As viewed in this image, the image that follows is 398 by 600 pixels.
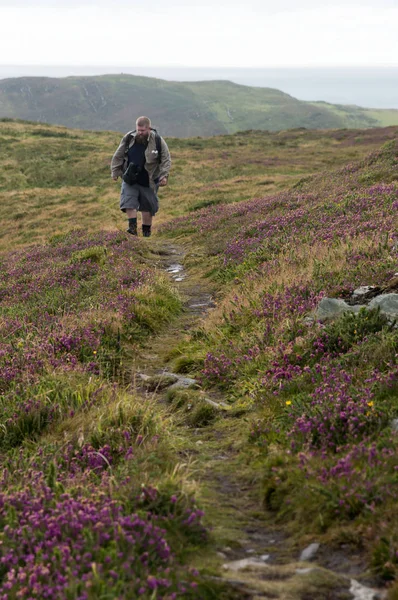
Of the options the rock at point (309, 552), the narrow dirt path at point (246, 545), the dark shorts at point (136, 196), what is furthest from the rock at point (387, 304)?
the dark shorts at point (136, 196)

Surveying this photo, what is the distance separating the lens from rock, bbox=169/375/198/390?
22.8ft

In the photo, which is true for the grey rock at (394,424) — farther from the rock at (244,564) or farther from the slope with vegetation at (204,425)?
the rock at (244,564)

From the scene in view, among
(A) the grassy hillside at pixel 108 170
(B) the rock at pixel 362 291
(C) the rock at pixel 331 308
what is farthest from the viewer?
(A) the grassy hillside at pixel 108 170

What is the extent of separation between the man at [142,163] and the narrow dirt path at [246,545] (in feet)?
32.9

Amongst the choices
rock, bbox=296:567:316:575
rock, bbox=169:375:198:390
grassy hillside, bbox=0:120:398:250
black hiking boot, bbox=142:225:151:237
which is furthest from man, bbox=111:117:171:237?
rock, bbox=296:567:316:575

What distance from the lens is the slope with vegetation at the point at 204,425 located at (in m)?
3.31

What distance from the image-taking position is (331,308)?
7.07 metres

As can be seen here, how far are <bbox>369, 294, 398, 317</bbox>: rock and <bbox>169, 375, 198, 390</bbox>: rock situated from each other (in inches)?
96.6

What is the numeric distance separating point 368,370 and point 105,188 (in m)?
38.0

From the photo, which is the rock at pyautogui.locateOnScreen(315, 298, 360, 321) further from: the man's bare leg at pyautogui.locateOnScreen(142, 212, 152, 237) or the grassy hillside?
the grassy hillside

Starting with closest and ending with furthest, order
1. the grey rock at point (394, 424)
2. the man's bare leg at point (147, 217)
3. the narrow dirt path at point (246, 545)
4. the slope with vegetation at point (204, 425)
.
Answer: the narrow dirt path at point (246, 545) < the slope with vegetation at point (204, 425) < the grey rock at point (394, 424) < the man's bare leg at point (147, 217)

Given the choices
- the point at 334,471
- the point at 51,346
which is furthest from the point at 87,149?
the point at 334,471

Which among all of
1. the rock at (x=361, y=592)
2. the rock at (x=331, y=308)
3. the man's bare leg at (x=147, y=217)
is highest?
the man's bare leg at (x=147, y=217)

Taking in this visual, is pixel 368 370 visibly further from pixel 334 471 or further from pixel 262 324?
pixel 262 324
